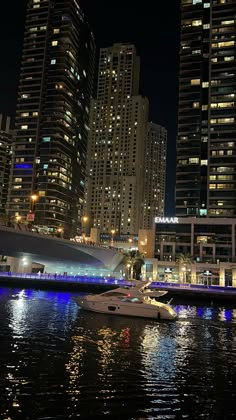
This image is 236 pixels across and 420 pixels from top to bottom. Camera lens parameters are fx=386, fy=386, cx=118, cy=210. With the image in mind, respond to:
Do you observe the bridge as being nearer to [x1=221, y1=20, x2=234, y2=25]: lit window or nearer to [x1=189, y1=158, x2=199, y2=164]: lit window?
[x1=189, y1=158, x2=199, y2=164]: lit window

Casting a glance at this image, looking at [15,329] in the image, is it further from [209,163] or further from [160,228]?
[209,163]

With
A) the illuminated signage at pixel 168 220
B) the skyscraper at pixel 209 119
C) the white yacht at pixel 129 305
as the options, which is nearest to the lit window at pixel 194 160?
the skyscraper at pixel 209 119

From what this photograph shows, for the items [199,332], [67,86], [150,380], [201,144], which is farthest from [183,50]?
[150,380]

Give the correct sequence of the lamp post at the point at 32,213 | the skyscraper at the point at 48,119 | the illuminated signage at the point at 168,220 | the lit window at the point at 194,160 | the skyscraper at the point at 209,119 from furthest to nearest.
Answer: the skyscraper at the point at 48,119 → the lit window at the point at 194,160 → the skyscraper at the point at 209,119 → the illuminated signage at the point at 168,220 → the lamp post at the point at 32,213

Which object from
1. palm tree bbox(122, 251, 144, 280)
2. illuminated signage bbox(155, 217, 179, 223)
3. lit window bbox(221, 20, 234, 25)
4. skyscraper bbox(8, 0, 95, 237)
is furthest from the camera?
skyscraper bbox(8, 0, 95, 237)

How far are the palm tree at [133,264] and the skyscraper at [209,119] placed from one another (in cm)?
4120

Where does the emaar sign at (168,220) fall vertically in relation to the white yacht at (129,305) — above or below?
above

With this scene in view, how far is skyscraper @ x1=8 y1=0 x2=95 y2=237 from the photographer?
17738 centimetres

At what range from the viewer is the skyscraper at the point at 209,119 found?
14662 cm

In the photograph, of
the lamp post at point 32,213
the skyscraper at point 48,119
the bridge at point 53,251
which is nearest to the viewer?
the lamp post at point 32,213

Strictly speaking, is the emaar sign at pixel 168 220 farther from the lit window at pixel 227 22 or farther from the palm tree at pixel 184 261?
the lit window at pixel 227 22

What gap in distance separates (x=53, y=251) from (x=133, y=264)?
116 ft

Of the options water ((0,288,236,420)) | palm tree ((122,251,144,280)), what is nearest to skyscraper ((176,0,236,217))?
palm tree ((122,251,144,280))

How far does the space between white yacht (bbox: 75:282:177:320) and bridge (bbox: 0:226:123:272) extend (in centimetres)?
1991
